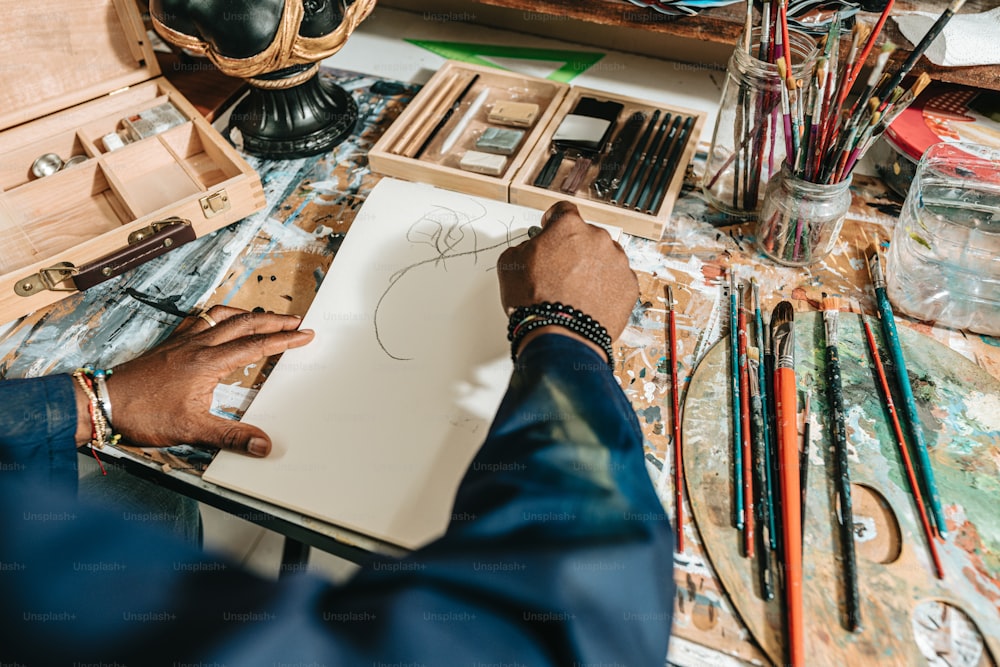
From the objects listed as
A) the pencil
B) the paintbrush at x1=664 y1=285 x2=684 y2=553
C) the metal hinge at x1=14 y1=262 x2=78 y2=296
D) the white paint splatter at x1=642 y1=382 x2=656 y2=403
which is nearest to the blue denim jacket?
the paintbrush at x1=664 y1=285 x2=684 y2=553

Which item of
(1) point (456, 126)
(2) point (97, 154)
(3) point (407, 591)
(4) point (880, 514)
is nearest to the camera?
(3) point (407, 591)

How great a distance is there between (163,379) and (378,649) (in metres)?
0.50

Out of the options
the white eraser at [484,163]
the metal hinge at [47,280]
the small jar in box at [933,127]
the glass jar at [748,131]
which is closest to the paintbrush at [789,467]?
the glass jar at [748,131]

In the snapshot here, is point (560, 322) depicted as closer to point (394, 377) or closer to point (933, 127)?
point (394, 377)

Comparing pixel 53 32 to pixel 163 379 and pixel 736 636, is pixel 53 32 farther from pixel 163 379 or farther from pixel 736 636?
pixel 736 636

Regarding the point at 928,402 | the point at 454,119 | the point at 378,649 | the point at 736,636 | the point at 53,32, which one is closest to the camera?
the point at 378,649

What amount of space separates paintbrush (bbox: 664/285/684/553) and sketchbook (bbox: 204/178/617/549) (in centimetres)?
17

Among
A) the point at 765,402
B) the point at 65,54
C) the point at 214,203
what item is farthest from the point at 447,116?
the point at 765,402

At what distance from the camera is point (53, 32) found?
109cm

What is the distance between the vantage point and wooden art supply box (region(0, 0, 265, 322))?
96 cm

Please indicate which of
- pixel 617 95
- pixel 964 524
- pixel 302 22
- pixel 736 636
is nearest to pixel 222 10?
pixel 302 22

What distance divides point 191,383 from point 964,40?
1253 mm

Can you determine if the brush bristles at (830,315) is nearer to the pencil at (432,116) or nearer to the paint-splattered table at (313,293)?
the paint-splattered table at (313,293)

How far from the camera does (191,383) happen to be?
31.3 inches
